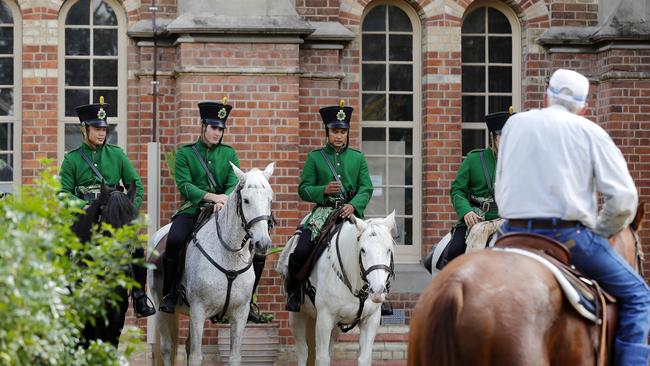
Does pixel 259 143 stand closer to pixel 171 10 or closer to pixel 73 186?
pixel 171 10

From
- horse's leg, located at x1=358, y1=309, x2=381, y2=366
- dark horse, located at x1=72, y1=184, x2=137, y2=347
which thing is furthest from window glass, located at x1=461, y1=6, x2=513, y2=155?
dark horse, located at x1=72, y1=184, x2=137, y2=347

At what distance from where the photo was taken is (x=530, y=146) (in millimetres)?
7527

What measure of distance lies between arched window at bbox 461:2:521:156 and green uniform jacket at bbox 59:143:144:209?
5423mm

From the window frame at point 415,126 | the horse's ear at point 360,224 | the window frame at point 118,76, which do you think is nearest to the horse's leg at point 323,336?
the horse's ear at point 360,224

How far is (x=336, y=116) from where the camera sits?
14.0 m

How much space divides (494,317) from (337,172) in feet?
23.4

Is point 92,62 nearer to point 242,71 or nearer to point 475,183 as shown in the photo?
point 242,71

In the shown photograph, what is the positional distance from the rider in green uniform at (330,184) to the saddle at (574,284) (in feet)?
19.4

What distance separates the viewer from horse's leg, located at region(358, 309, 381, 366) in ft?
40.9

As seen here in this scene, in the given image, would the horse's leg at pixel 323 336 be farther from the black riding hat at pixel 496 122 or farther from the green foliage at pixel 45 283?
the green foliage at pixel 45 283

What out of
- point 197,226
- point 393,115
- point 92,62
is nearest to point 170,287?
point 197,226

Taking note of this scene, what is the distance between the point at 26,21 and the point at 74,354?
32.1 feet

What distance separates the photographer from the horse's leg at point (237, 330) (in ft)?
41.3

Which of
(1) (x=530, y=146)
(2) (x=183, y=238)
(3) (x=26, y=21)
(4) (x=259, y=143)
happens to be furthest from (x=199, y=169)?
(1) (x=530, y=146)
